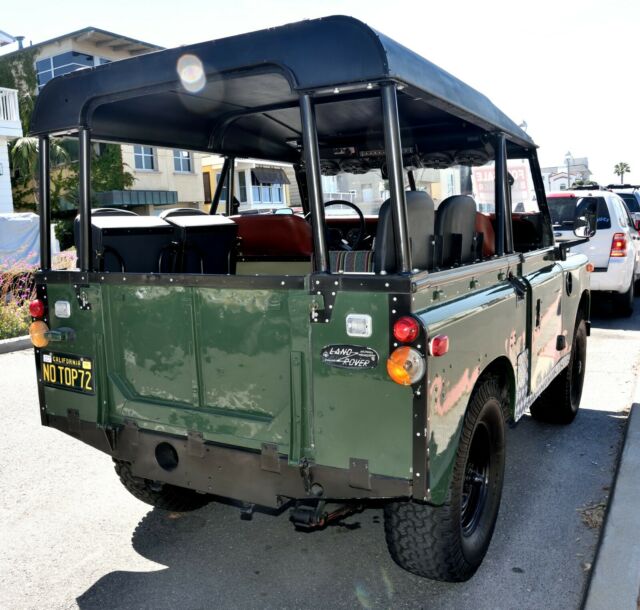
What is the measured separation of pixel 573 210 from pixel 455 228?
7332mm

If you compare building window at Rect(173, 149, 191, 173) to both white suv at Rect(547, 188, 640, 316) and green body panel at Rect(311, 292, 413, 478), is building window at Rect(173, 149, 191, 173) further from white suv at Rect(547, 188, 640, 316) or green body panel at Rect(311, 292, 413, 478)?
green body panel at Rect(311, 292, 413, 478)

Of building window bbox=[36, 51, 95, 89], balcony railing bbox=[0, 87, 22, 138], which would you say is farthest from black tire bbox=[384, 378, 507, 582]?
building window bbox=[36, 51, 95, 89]

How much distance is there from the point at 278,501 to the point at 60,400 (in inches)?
52.3

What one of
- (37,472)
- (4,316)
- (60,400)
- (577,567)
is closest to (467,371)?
(577,567)

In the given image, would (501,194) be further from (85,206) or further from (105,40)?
(105,40)

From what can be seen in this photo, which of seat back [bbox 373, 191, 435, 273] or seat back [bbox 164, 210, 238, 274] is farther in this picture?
seat back [bbox 164, 210, 238, 274]

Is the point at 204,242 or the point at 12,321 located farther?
the point at 12,321

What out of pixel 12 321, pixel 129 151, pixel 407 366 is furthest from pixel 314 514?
pixel 129 151

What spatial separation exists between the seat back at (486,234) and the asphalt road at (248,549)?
1506mm

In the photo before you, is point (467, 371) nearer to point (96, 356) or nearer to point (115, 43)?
point (96, 356)

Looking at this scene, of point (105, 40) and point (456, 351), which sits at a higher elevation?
point (105, 40)

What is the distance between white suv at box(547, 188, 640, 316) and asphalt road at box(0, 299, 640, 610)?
5.64 m

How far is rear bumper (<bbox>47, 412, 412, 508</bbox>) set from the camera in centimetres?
265

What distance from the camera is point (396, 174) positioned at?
2551mm
